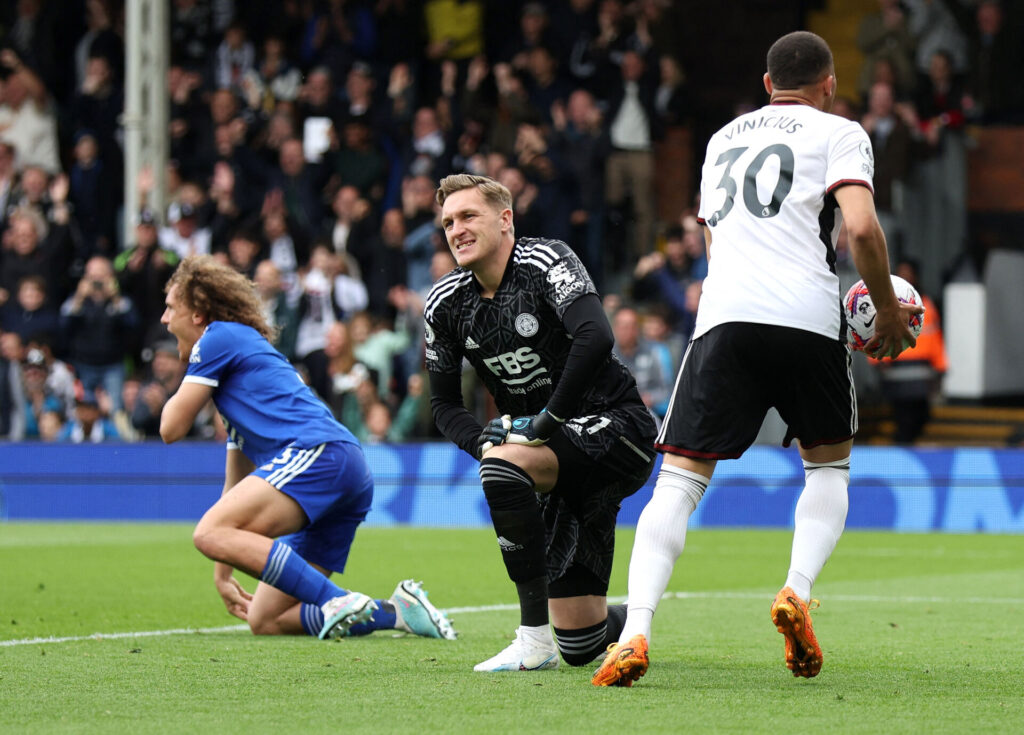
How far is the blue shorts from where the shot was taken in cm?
673

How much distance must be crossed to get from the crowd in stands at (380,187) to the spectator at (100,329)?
24 millimetres

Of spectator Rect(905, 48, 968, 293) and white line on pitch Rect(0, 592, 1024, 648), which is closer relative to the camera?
white line on pitch Rect(0, 592, 1024, 648)

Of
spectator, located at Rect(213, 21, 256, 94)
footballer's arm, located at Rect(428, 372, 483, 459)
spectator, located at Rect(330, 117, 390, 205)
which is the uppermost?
spectator, located at Rect(213, 21, 256, 94)

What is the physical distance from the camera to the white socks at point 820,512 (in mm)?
5105

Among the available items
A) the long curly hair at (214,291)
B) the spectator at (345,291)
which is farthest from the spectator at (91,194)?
the long curly hair at (214,291)

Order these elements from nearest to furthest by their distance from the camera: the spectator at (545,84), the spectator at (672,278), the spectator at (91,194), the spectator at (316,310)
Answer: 1. the spectator at (672,278)
2. the spectator at (316,310)
3. the spectator at (545,84)
4. the spectator at (91,194)

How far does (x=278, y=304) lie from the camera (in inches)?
653

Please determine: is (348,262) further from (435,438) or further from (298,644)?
(298,644)

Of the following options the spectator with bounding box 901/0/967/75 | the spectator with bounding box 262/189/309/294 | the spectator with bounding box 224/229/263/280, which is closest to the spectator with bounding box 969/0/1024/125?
the spectator with bounding box 901/0/967/75

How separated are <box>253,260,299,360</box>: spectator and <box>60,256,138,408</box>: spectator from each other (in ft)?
5.20

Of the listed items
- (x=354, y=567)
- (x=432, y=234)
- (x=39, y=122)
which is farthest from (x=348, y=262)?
(x=354, y=567)

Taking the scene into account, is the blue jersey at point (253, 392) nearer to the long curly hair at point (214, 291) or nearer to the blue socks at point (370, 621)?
the long curly hair at point (214, 291)

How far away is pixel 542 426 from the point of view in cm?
537

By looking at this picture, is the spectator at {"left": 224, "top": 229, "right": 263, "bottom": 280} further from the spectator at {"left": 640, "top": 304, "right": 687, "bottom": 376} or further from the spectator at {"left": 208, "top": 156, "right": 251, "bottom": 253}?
the spectator at {"left": 640, "top": 304, "right": 687, "bottom": 376}
